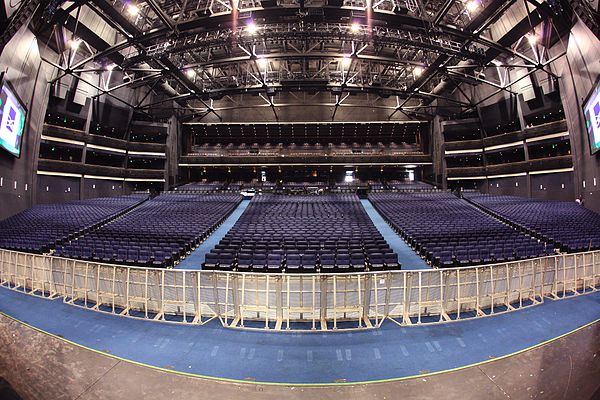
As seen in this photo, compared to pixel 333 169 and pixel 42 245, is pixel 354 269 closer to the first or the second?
pixel 42 245

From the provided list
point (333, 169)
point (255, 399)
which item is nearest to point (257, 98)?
point (333, 169)

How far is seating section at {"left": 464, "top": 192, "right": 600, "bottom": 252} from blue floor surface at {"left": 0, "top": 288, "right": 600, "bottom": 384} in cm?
604

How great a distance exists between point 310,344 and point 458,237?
9.42 meters

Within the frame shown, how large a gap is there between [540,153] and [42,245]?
38541 mm

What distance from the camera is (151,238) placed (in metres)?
12.0

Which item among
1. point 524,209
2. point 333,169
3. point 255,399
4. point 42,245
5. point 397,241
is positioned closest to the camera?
point 255,399

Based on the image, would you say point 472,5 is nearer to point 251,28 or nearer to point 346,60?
point 346,60

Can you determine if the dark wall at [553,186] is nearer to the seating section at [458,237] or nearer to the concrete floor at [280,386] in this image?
the seating section at [458,237]

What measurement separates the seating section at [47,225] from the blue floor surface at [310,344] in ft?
21.0

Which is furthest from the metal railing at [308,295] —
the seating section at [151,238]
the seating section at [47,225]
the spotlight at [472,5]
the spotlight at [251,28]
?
the spotlight at [472,5]

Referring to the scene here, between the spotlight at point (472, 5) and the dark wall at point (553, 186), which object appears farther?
the dark wall at point (553, 186)

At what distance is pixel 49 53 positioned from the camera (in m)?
21.1

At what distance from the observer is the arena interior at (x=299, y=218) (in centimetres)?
450

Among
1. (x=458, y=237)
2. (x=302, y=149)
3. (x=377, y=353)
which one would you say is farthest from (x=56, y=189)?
(x=458, y=237)
